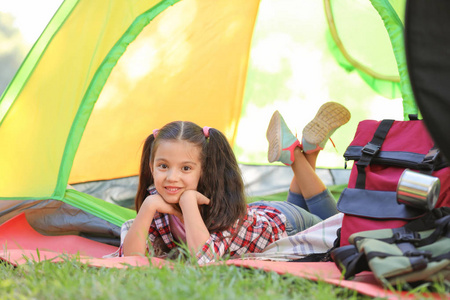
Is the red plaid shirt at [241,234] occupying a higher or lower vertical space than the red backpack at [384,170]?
lower

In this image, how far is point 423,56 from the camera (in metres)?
1.29

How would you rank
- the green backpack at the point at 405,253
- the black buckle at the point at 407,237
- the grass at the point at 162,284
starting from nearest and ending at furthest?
the grass at the point at 162,284
the green backpack at the point at 405,253
the black buckle at the point at 407,237

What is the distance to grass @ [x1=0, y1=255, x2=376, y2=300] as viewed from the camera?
3.83 feet

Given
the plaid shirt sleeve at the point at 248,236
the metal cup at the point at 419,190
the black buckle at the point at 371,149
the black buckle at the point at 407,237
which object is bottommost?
the plaid shirt sleeve at the point at 248,236

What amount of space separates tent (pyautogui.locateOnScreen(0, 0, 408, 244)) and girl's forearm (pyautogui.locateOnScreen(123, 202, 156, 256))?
1.53 ft

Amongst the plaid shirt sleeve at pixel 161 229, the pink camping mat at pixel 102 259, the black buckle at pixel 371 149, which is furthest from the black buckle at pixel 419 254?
the plaid shirt sleeve at pixel 161 229

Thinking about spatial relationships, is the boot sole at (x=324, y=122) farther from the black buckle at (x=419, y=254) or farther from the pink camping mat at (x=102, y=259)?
the black buckle at (x=419, y=254)

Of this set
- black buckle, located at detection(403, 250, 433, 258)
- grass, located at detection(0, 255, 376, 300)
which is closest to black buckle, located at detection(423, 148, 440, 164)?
black buckle, located at detection(403, 250, 433, 258)

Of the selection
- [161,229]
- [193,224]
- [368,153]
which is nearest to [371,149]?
[368,153]

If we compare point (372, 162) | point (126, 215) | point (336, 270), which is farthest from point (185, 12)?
point (336, 270)

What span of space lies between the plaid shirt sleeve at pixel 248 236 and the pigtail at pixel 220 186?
1.6 inches

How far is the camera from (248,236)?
6.36 ft

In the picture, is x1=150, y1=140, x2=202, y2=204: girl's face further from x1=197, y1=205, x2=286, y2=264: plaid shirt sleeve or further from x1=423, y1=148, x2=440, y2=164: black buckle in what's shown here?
x1=423, y1=148, x2=440, y2=164: black buckle

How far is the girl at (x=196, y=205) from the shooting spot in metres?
1.78
